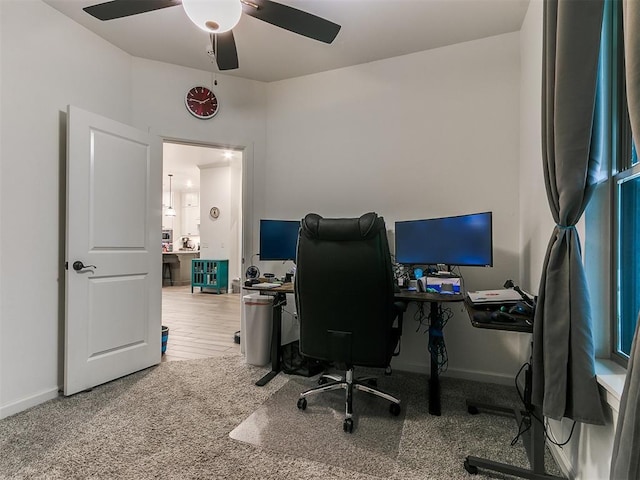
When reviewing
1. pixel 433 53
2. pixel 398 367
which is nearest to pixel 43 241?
pixel 398 367

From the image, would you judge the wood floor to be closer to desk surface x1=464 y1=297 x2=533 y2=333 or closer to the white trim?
desk surface x1=464 y1=297 x2=533 y2=333

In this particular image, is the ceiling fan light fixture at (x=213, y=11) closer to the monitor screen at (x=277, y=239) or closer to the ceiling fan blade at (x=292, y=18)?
the ceiling fan blade at (x=292, y=18)

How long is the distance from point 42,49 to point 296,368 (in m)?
3.03

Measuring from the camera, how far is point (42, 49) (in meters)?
2.26

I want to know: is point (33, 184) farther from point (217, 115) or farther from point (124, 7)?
point (217, 115)

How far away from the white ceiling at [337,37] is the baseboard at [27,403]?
2711mm

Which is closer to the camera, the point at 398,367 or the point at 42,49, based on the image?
the point at 42,49

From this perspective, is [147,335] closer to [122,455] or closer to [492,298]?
[122,455]

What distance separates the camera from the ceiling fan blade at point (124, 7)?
1824 mm

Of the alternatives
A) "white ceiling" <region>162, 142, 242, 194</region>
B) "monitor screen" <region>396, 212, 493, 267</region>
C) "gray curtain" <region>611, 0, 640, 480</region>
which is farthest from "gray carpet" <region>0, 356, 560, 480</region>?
"white ceiling" <region>162, 142, 242, 194</region>

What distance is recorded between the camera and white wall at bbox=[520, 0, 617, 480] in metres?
1.26

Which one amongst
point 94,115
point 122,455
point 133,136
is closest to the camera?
point 122,455

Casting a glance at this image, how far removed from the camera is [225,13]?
1.67m

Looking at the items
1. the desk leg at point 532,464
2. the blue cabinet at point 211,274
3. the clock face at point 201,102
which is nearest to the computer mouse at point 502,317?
the desk leg at point 532,464
